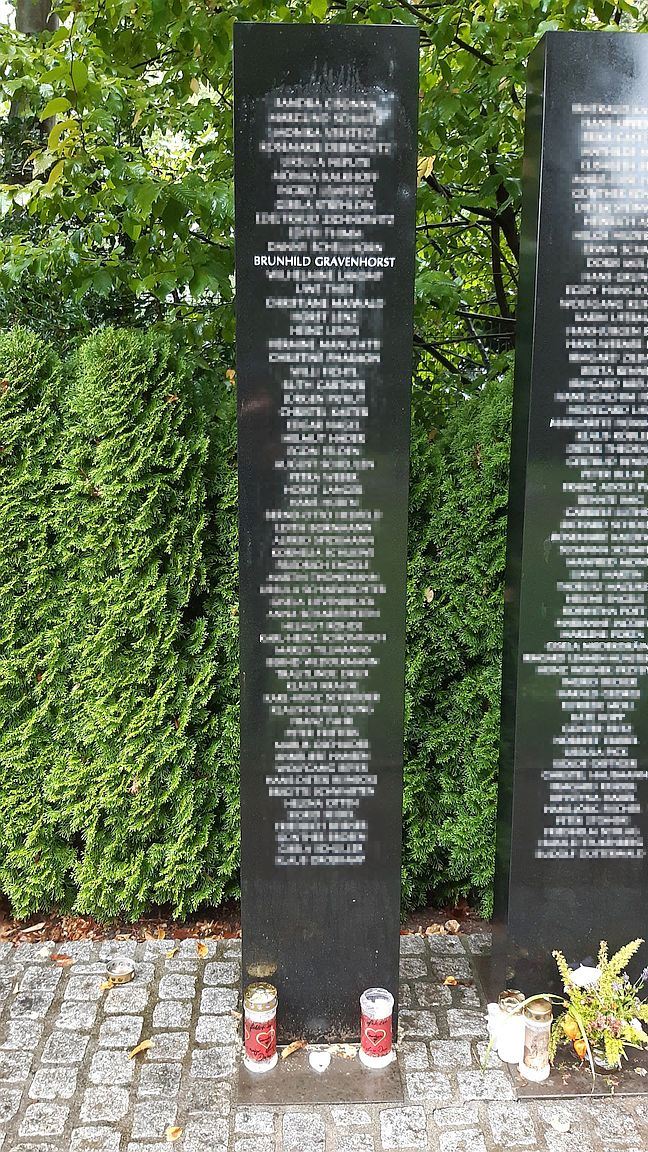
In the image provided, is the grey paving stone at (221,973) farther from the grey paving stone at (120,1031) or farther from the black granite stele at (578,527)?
the black granite stele at (578,527)

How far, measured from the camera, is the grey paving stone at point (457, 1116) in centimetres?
286

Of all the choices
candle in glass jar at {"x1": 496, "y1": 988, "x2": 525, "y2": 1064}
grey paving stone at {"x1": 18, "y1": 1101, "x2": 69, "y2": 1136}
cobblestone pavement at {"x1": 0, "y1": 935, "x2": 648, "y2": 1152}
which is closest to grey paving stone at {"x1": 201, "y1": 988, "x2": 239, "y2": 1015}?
cobblestone pavement at {"x1": 0, "y1": 935, "x2": 648, "y2": 1152}

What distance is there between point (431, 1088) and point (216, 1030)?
79 centimetres

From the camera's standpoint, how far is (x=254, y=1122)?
2.87 meters

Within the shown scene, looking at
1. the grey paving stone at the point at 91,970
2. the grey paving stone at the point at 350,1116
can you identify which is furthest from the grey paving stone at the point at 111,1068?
the grey paving stone at the point at 350,1116

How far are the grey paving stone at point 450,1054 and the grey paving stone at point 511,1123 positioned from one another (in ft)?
0.66

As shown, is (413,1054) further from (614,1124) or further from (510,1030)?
(614,1124)

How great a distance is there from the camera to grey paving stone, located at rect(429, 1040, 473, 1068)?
3121mm

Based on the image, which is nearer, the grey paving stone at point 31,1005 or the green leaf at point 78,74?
the green leaf at point 78,74

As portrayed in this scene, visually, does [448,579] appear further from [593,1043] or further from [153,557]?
[593,1043]

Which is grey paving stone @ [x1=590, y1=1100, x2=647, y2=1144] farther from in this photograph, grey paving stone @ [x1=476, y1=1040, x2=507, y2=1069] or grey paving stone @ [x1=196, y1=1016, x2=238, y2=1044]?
grey paving stone @ [x1=196, y1=1016, x2=238, y2=1044]

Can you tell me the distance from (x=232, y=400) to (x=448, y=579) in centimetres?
116

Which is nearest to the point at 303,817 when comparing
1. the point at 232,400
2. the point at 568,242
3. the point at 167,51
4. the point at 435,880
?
the point at 435,880

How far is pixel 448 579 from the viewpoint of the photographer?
3.80 meters
